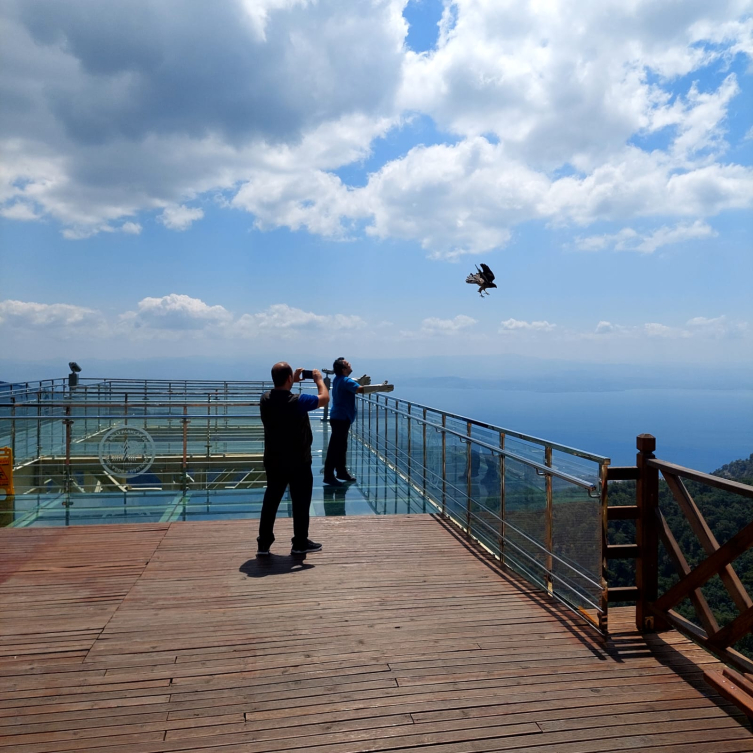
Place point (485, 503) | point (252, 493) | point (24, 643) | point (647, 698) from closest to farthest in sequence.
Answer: point (647, 698) → point (24, 643) → point (485, 503) → point (252, 493)

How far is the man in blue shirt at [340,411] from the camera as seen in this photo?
8250mm

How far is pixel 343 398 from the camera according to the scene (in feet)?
27.2

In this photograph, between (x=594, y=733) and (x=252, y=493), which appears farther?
(x=252, y=493)

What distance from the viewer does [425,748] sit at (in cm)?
258

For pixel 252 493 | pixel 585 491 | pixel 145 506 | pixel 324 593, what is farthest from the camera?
pixel 252 493

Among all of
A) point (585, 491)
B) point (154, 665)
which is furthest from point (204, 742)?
point (585, 491)

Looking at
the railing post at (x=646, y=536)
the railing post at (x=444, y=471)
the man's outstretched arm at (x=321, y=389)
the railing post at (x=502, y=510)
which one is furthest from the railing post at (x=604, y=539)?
the railing post at (x=444, y=471)

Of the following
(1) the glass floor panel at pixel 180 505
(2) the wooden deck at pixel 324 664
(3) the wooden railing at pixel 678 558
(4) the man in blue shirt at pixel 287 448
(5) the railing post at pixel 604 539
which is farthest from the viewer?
(1) the glass floor panel at pixel 180 505

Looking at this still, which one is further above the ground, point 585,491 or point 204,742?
point 585,491

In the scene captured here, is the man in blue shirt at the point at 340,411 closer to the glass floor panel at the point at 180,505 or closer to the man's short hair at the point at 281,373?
the glass floor panel at the point at 180,505

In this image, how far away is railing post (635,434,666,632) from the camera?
3.85 metres

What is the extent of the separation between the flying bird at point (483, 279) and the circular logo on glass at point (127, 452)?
479cm

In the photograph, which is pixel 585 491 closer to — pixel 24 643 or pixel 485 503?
pixel 485 503

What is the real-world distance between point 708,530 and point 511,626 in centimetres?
133
